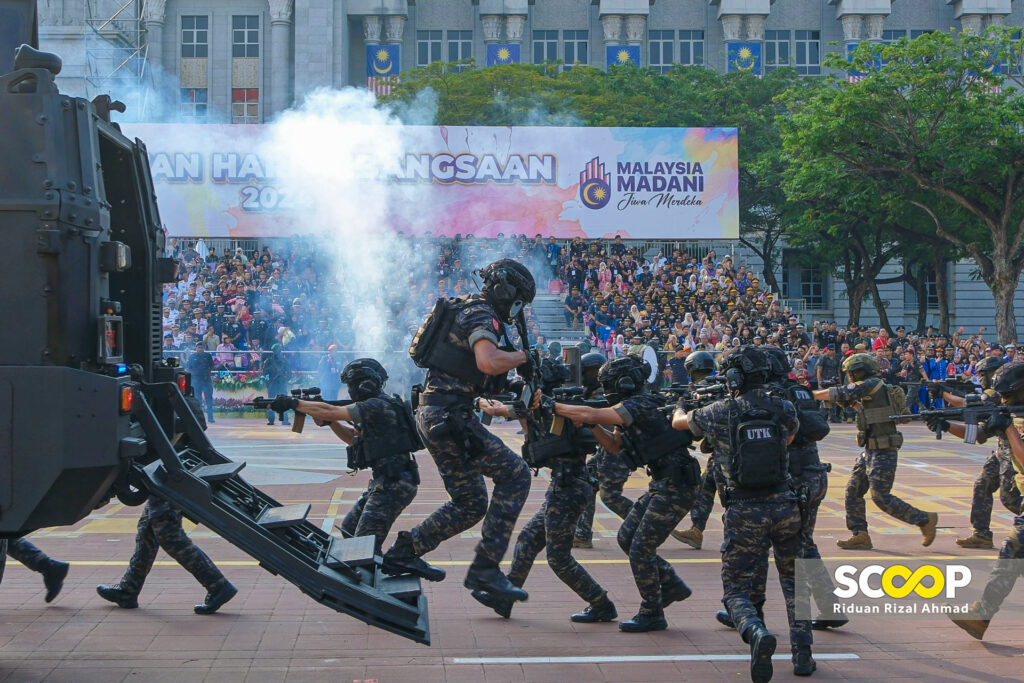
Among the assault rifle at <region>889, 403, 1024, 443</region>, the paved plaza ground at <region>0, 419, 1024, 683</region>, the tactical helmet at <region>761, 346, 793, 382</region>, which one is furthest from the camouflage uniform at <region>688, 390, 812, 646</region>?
the assault rifle at <region>889, 403, 1024, 443</region>

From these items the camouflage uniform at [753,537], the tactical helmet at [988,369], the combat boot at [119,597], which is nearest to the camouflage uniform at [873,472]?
the tactical helmet at [988,369]

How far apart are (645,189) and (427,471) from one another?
1865 centimetres

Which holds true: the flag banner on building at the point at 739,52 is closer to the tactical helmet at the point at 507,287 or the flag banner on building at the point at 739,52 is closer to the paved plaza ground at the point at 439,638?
the paved plaza ground at the point at 439,638

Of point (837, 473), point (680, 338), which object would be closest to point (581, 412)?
point (837, 473)

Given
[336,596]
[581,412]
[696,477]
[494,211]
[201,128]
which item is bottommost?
[336,596]

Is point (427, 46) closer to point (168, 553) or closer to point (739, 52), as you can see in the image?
point (739, 52)

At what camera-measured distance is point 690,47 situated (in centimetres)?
5872

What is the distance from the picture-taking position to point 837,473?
15.9m

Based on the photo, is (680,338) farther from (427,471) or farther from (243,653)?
(243,653)

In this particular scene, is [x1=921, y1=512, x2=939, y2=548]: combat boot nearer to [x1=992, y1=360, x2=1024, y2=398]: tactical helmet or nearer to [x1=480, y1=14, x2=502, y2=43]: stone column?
[x1=992, y1=360, x2=1024, y2=398]: tactical helmet

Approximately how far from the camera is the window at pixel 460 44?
5834cm

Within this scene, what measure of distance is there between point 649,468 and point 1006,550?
7.57ft

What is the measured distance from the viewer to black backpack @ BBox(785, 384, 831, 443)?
26.2 ft

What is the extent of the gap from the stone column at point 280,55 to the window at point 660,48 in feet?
62.1
